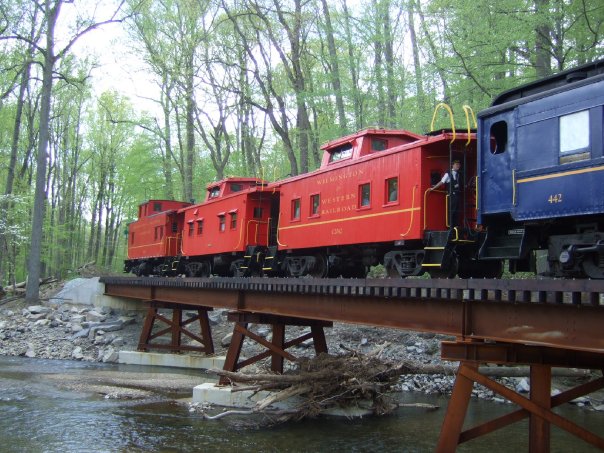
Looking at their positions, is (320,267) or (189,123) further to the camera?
(189,123)

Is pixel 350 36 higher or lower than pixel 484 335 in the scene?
higher

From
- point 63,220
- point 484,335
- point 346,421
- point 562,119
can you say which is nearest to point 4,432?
point 346,421

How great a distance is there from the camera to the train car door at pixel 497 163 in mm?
9516

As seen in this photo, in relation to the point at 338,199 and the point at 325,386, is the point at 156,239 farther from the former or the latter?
the point at 325,386

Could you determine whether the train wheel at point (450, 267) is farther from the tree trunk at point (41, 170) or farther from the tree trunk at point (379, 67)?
the tree trunk at point (41, 170)

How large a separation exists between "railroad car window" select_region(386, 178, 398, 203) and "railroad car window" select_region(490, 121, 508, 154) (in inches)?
115

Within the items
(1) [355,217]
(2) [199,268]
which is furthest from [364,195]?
(2) [199,268]

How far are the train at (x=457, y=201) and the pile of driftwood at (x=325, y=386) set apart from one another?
8.02 feet

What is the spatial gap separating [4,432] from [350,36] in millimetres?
23704

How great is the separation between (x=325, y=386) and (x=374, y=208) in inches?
176

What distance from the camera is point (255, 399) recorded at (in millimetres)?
14797

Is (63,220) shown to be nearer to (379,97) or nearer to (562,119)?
(379,97)

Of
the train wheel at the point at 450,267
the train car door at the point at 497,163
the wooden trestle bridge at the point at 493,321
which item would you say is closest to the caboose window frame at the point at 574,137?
the train car door at the point at 497,163

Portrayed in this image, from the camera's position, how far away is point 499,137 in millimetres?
9969
